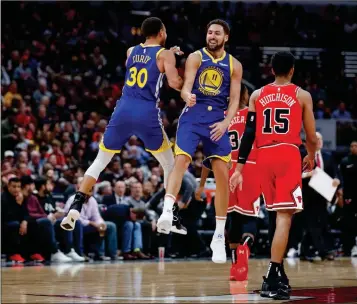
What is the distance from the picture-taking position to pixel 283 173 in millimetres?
7918

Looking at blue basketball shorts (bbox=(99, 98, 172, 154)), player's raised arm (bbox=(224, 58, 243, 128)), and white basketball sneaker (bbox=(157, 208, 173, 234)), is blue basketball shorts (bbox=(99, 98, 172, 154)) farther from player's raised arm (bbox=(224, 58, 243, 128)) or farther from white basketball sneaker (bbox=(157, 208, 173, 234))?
white basketball sneaker (bbox=(157, 208, 173, 234))

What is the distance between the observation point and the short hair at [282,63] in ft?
25.8

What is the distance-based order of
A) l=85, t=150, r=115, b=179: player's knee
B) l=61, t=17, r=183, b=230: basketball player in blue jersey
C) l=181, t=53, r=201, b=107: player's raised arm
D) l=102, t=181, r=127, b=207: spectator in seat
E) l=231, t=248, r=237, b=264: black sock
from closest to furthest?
l=181, t=53, r=201, b=107: player's raised arm, l=61, t=17, r=183, b=230: basketball player in blue jersey, l=85, t=150, r=115, b=179: player's knee, l=231, t=248, r=237, b=264: black sock, l=102, t=181, r=127, b=207: spectator in seat

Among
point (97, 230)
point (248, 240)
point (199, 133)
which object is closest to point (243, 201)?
point (248, 240)

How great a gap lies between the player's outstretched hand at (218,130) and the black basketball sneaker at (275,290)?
141 cm

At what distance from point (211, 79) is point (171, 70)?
43cm

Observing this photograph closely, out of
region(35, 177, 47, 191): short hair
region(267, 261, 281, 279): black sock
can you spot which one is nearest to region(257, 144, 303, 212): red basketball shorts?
region(267, 261, 281, 279): black sock

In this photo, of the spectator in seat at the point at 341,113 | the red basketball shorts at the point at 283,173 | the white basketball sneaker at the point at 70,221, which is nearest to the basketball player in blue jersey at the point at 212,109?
the red basketball shorts at the point at 283,173

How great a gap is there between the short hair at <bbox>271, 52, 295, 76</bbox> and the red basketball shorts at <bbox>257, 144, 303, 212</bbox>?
0.65 meters

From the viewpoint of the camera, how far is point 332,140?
21.4 m

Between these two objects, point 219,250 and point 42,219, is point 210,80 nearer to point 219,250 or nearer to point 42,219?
point 219,250

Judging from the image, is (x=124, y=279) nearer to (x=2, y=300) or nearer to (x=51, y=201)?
(x=2, y=300)

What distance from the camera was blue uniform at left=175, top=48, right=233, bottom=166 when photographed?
8.34 metres

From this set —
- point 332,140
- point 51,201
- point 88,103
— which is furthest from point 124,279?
point 332,140
